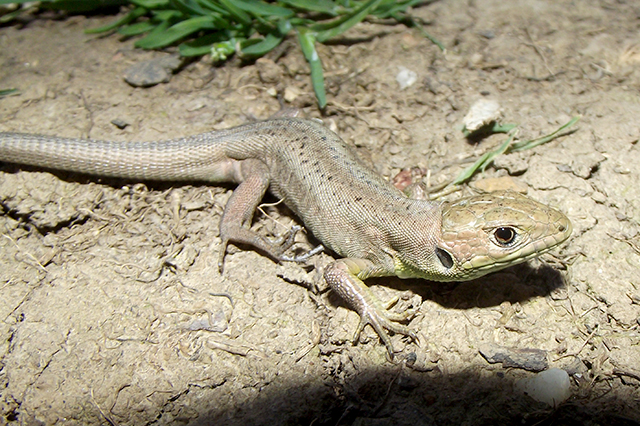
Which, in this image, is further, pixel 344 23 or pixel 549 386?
pixel 344 23

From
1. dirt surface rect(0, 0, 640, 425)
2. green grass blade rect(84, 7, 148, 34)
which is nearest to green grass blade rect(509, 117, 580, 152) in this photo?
dirt surface rect(0, 0, 640, 425)

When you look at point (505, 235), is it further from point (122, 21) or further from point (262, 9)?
point (122, 21)

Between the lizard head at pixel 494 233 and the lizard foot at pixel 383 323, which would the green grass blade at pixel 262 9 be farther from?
the lizard foot at pixel 383 323

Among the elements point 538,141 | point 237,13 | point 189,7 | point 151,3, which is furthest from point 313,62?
point 538,141

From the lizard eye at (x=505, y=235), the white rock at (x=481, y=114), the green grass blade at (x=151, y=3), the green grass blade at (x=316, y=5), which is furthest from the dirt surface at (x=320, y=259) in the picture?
the lizard eye at (x=505, y=235)

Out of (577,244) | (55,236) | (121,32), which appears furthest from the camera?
(121,32)

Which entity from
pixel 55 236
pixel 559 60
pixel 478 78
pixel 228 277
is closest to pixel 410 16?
pixel 478 78

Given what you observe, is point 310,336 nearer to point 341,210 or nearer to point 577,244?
point 341,210
